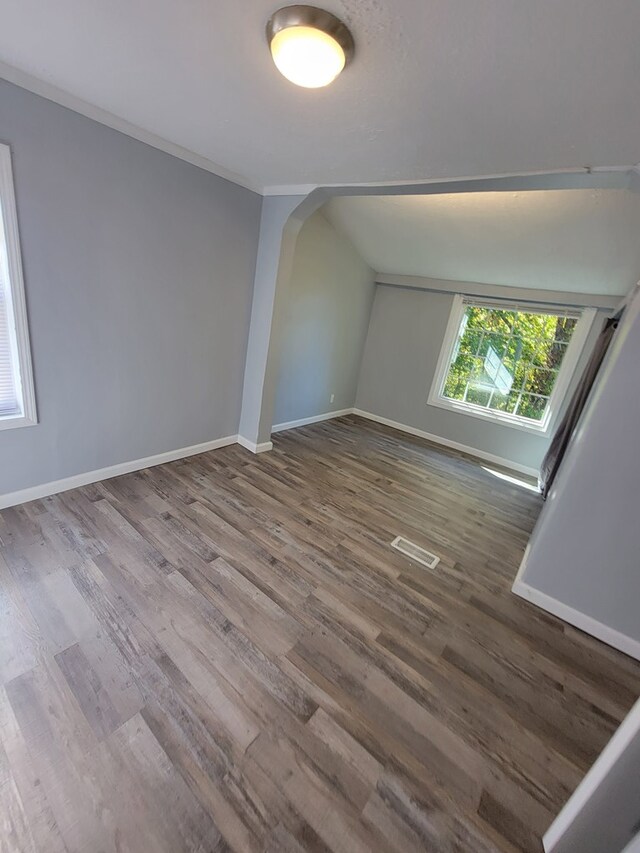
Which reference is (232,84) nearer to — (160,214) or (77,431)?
(160,214)

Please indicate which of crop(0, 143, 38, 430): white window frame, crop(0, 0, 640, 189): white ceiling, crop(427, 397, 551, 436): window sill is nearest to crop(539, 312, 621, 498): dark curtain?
crop(427, 397, 551, 436): window sill

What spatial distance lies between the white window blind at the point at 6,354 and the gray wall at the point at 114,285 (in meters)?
0.09

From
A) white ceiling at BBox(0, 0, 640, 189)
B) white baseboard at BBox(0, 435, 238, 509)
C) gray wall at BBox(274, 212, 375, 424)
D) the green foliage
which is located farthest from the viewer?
the green foliage

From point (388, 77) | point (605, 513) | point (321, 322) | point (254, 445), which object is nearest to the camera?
point (388, 77)

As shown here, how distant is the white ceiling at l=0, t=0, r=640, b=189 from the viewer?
3.13ft

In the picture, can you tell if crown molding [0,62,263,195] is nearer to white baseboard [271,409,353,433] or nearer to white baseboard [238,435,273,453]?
white baseboard [238,435,273,453]

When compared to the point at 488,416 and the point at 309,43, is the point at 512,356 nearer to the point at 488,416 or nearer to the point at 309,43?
the point at 488,416

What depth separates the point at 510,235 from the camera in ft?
9.58

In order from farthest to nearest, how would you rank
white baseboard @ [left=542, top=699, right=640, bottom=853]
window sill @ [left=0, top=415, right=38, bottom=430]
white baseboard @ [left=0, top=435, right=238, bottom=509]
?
white baseboard @ [left=0, top=435, right=238, bottom=509], window sill @ [left=0, top=415, right=38, bottom=430], white baseboard @ [left=542, top=699, right=640, bottom=853]

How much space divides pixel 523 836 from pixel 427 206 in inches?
145

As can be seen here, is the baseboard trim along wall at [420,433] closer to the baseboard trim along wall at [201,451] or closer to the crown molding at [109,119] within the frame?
the baseboard trim along wall at [201,451]

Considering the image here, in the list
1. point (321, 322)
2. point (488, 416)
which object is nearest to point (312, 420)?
point (321, 322)

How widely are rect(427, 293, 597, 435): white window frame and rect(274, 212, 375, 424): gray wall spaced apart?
1.21 metres

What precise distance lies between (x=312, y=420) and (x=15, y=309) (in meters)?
3.26
